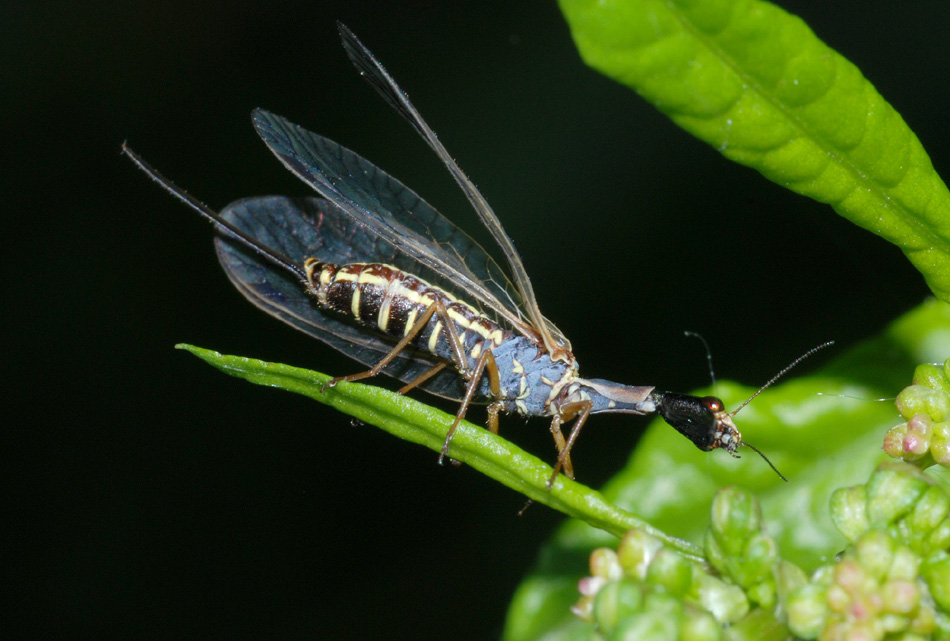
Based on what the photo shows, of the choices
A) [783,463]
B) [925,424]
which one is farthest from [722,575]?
[783,463]

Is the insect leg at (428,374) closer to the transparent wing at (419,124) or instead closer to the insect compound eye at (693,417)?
the transparent wing at (419,124)

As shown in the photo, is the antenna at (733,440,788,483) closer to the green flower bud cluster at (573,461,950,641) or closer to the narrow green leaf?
the narrow green leaf

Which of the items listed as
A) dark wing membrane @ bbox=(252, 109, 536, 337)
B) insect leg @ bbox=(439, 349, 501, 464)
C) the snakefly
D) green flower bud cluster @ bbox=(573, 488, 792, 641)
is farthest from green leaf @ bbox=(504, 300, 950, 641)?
green flower bud cluster @ bbox=(573, 488, 792, 641)

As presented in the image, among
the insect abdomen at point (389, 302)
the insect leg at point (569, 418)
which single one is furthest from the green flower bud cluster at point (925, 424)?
the insect abdomen at point (389, 302)

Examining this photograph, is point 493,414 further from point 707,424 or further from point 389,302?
point 707,424

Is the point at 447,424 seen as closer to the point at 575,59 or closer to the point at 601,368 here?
the point at 601,368

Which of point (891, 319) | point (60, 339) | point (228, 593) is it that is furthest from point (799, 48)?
point (60, 339)
